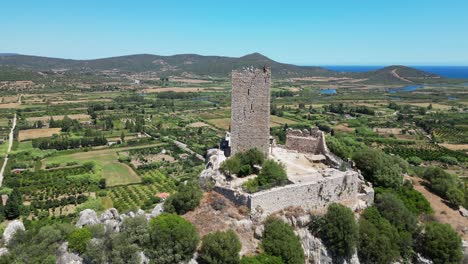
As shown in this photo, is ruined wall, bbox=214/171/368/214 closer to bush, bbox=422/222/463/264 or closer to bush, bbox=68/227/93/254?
bush, bbox=422/222/463/264

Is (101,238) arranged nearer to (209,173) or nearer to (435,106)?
(209,173)

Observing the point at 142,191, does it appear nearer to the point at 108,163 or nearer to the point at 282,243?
the point at 108,163

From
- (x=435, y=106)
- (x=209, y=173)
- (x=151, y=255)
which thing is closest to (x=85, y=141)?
(x=209, y=173)

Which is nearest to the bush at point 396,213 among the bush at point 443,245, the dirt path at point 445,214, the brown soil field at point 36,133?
the bush at point 443,245

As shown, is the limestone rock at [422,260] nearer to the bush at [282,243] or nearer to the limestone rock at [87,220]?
the bush at [282,243]

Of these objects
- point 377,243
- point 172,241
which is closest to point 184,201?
point 172,241
